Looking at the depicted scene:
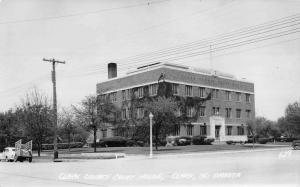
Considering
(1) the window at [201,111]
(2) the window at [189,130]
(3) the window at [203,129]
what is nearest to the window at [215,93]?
(1) the window at [201,111]

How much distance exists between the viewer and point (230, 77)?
2827 inches

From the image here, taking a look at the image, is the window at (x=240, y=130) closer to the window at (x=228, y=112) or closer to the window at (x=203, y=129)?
the window at (x=228, y=112)

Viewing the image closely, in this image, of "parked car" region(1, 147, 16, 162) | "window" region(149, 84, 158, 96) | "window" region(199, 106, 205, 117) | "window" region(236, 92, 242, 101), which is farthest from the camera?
"window" region(236, 92, 242, 101)

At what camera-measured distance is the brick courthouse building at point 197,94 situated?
6172cm

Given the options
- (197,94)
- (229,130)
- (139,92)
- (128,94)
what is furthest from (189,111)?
(229,130)

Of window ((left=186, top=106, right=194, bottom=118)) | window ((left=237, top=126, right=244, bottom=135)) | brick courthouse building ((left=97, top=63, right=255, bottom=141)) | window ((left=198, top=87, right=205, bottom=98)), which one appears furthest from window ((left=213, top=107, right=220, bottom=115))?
window ((left=237, top=126, right=244, bottom=135))

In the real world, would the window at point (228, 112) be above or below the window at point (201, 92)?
below

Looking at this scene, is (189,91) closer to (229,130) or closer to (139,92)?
(139,92)

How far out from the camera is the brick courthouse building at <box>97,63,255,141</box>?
61719 mm

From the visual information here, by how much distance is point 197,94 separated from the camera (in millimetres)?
64750

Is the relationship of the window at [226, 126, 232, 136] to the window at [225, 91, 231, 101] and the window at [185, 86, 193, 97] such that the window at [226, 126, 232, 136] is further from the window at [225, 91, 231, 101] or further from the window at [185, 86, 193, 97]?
the window at [185, 86, 193, 97]

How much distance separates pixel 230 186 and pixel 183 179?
3.07m

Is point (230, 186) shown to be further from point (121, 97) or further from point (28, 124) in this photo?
point (121, 97)

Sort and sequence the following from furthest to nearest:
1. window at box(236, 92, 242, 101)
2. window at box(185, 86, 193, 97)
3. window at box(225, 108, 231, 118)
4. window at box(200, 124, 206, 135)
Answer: window at box(236, 92, 242, 101) → window at box(225, 108, 231, 118) → window at box(200, 124, 206, 135) → window at box(185, 86, 193, 97)
